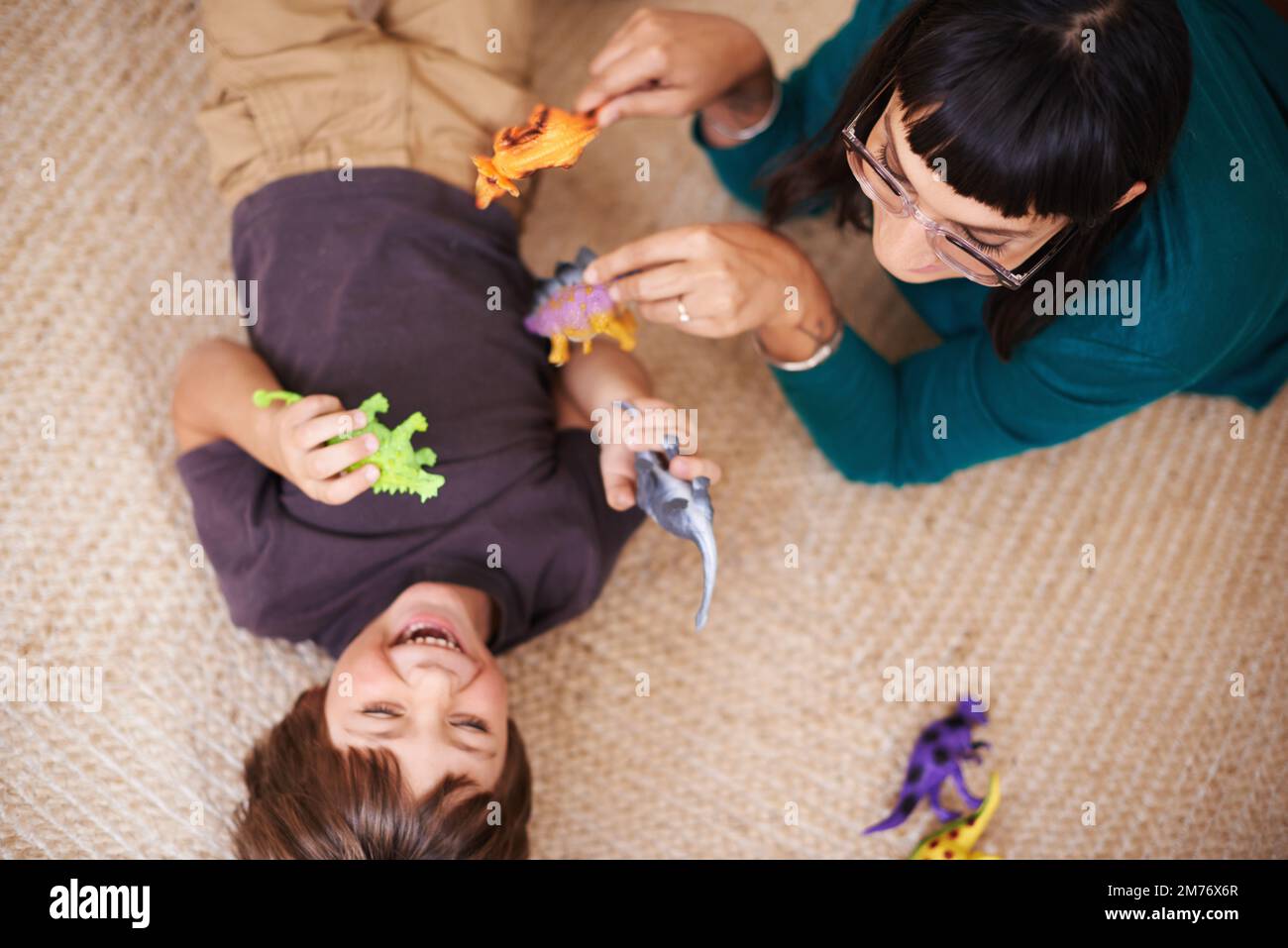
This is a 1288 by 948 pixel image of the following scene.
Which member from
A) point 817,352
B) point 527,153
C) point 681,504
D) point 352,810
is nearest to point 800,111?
point 817,352

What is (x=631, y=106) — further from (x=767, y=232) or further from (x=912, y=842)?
(x=912, y=842)

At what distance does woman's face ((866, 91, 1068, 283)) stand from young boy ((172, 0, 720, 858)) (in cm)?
33

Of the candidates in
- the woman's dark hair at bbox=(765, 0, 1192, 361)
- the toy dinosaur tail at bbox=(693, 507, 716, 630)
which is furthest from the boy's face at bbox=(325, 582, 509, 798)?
the woman's dark hair at bbox=(765, 0, 1192, 361)

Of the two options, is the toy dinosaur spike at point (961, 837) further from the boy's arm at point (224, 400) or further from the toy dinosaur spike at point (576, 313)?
the boy's arm at point (224, 400)

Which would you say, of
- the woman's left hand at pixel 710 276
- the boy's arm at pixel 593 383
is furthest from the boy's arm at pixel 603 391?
the woman's left hand at pixel 710 276

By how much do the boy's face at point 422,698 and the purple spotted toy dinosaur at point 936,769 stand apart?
564 millimetres

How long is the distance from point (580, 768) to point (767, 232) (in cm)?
71

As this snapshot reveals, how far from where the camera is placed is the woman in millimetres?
686

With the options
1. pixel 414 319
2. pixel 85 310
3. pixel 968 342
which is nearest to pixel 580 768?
pixel 414 319

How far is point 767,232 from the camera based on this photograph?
1.02m

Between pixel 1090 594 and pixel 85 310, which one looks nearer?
pixel 85 310

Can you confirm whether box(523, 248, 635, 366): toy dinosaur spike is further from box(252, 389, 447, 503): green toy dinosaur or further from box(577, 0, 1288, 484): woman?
box(252, 389, 447, 503): green toy dinosaur

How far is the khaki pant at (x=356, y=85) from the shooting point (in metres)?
1.13

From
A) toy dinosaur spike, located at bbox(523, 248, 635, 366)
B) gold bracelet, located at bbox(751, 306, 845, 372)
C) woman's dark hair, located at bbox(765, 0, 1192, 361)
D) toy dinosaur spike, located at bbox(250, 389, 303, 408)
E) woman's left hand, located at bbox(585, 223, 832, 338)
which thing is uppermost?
woman's dark hair, located at bbox(765, 0, 1192, 361)
